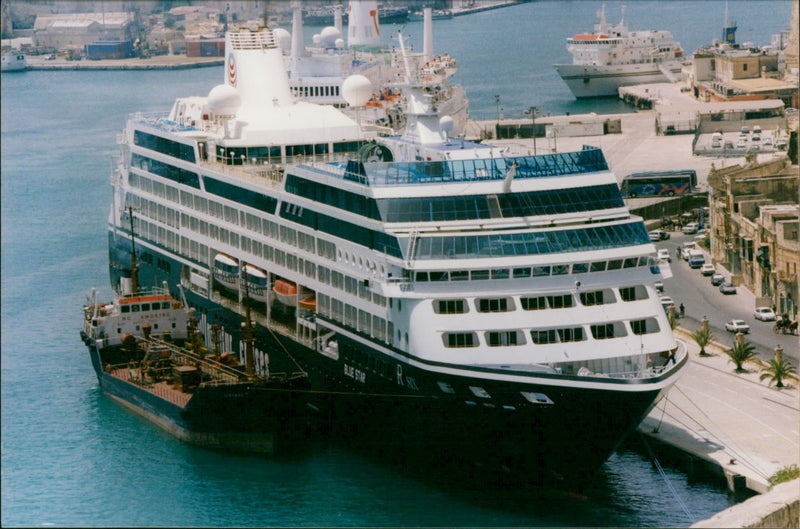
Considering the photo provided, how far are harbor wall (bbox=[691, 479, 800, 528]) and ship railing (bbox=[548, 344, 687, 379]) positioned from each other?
14.6 ft

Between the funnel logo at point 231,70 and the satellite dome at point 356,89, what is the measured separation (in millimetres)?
4193

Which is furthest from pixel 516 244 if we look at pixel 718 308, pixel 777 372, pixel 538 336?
pixel 718 308

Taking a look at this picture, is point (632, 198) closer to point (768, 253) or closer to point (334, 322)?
point (768, 253)

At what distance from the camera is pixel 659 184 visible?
86.1m

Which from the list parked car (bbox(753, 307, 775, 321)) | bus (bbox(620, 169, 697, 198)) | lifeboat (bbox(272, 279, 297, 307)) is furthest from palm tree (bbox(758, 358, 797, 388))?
bus (bbox(620, 169, 697, 198))

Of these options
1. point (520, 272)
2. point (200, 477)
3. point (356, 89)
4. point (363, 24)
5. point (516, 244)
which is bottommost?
point (200, 477)

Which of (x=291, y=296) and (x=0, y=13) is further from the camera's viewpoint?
(x=0, y=13)

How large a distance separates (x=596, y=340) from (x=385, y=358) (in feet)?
19.3

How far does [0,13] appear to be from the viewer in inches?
6491

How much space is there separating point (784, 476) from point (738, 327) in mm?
16569

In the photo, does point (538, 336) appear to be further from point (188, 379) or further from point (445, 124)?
A: point (188, 379)

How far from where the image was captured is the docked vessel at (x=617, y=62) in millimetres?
157375

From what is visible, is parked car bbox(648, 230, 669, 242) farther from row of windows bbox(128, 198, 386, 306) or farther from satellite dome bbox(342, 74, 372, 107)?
row of windows bbox(128, 198, 386, 306)

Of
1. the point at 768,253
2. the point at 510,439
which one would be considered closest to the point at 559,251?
the point at 510,439
